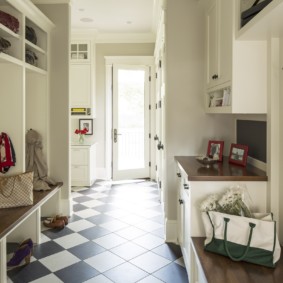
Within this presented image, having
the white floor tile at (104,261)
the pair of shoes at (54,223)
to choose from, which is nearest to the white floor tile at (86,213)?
the pair of shoes at (54,223)

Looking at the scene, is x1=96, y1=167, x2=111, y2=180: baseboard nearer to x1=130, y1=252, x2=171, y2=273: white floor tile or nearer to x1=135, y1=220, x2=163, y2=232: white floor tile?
x1=135, y1=220, x2=163, y2=232: white floor tile

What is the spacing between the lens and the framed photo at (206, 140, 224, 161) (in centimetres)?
274

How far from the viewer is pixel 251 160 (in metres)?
2.50

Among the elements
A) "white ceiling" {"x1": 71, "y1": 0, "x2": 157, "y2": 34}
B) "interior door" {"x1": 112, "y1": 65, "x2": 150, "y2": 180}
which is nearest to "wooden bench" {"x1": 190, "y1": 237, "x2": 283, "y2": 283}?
"white ceiling" {"x1": 71, "y1": 0, "x2": 157, "y2": 34}

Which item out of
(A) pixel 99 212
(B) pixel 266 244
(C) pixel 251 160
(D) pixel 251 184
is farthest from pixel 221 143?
(A) pixel 99 212

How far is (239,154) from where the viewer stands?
2510 mm

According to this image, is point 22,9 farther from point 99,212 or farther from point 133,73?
point 133,73

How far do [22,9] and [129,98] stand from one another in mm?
3256

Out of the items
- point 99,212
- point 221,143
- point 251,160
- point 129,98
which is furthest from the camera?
point 129,98

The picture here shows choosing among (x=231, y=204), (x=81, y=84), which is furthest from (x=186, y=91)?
(x=81, y=84)

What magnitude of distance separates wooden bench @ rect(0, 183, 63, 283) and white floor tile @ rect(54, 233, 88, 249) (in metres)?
0.23

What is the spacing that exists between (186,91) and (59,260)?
2016mm

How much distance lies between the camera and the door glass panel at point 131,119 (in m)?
5.92

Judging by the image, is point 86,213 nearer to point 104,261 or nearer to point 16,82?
point 104,261
